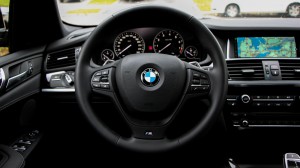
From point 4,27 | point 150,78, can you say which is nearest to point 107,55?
point 150,78

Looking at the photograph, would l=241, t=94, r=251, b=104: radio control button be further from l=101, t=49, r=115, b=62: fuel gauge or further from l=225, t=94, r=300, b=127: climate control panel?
l=101, t=49, r=115, b=62: fuel gauge

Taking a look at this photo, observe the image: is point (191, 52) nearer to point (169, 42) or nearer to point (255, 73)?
point (169, 42)

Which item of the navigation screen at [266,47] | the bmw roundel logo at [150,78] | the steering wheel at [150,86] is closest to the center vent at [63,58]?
the steering wheel at [150,86]

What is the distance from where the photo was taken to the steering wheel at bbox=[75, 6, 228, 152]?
1.68 m

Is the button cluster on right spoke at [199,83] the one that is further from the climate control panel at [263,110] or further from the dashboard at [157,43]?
the climate control panel at [263,110]

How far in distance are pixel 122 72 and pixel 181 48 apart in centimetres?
56

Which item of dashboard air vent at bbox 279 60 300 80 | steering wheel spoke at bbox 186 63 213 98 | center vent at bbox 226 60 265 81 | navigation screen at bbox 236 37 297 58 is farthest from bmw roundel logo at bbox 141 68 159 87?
dashboard air vent at bbox 279 60 300 80

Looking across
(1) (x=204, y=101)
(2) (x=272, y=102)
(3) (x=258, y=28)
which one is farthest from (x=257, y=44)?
(1) (x=204, y=101)

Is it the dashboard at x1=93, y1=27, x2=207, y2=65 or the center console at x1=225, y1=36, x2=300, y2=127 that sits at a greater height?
the dashboard at x1=93, y1=27, x2=207, y2=65

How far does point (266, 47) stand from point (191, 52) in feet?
2.54

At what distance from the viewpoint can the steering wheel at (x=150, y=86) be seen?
168cm

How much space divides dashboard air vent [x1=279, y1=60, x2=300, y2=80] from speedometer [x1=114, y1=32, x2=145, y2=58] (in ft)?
3.44

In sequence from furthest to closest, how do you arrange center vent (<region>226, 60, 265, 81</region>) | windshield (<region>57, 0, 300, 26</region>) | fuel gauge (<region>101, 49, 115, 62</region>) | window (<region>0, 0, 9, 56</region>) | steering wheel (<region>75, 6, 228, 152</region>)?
windshield (<region>57, 0, 300, 26</region>), center vent (<region>226, 60, 265, 81</region>), window (<region>0, 0, 9, 56</region>), fuel gauge (<region>101, 49, 115, 62</region>), steering wheel (<region>75, 6, 228, 152</region>)

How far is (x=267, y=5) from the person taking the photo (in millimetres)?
2994
